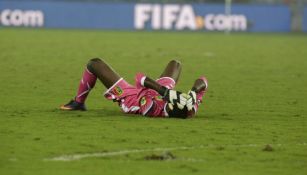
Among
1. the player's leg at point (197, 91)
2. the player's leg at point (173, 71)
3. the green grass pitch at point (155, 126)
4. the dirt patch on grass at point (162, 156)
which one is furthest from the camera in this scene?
the player's leg at point (173, 71)

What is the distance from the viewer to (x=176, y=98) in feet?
38.9

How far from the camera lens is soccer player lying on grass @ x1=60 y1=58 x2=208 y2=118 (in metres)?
12.0

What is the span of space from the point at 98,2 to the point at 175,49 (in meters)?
15.6

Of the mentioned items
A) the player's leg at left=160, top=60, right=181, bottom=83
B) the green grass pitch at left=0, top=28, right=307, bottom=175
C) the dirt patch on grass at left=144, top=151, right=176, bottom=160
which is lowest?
the green grass pitch at left=0, top=28, right=307, bottom=175

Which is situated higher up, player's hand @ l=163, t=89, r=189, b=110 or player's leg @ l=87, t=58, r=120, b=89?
player's leg @ l=87, t=58, r=120, b=89

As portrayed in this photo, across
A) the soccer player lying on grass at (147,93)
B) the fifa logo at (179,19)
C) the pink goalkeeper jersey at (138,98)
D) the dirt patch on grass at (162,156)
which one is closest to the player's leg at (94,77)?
the soccer player lying on grass at (147,93)

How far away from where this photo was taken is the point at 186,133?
11016 mm

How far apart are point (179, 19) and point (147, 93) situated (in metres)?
36.8

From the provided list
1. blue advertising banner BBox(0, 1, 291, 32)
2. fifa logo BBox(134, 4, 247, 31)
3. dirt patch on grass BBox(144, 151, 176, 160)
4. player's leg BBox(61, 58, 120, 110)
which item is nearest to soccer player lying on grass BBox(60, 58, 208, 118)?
player's leg BBox(61, 58, 120, 110)

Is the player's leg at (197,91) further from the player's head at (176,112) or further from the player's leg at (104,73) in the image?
the player's leg at (104,73)

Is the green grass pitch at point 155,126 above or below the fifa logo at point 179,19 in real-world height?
above

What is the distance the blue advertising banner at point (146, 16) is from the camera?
4706cm

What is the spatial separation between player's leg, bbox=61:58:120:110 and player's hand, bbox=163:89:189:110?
0.99 meters

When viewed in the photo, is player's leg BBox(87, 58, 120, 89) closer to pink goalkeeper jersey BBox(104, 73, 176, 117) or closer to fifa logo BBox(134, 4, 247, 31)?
pink goalkeeper jersey BBox(104, 73, 176, 117)
